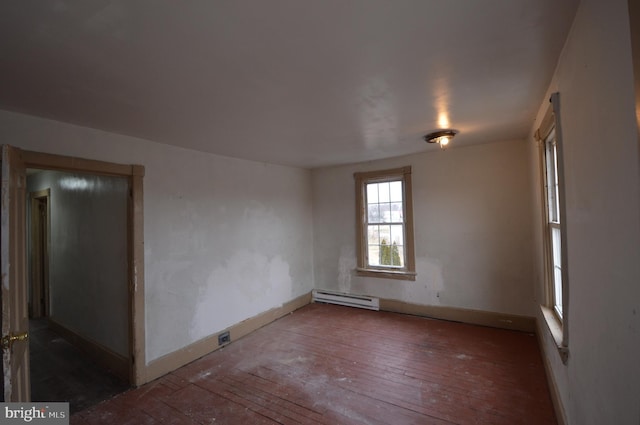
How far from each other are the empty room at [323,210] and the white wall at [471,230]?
0.03m

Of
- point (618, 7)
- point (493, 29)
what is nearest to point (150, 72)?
point (493, 29)

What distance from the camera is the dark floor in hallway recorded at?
2658mm

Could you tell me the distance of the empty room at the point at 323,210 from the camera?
1226mm

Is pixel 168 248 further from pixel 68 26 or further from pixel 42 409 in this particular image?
pixel 68 26

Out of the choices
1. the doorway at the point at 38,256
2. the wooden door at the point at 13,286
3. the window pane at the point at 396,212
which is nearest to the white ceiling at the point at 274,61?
the wooden door at the point at 13,286

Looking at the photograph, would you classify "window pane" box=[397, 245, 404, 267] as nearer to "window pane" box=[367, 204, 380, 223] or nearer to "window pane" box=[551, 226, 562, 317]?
"window pane" box=[367, 204, 380, 223]

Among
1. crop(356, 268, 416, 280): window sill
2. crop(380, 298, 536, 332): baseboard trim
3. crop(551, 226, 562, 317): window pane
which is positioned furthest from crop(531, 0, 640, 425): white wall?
crop(356, 268, 416, 280): window sill

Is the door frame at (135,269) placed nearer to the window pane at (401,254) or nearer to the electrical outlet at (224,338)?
the electrical outlet at (224,338)

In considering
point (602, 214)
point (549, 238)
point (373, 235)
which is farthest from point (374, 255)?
point (602, 214)

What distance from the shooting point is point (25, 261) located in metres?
1.85

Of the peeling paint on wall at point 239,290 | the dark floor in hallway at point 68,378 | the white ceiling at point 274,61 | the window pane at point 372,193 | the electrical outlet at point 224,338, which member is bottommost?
the dark floor in hallway at point 68,378

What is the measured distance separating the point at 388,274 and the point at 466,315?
124 centimetres

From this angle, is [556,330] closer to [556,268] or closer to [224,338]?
[556,268]

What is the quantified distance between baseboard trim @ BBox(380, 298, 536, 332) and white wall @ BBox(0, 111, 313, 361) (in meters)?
1.80
